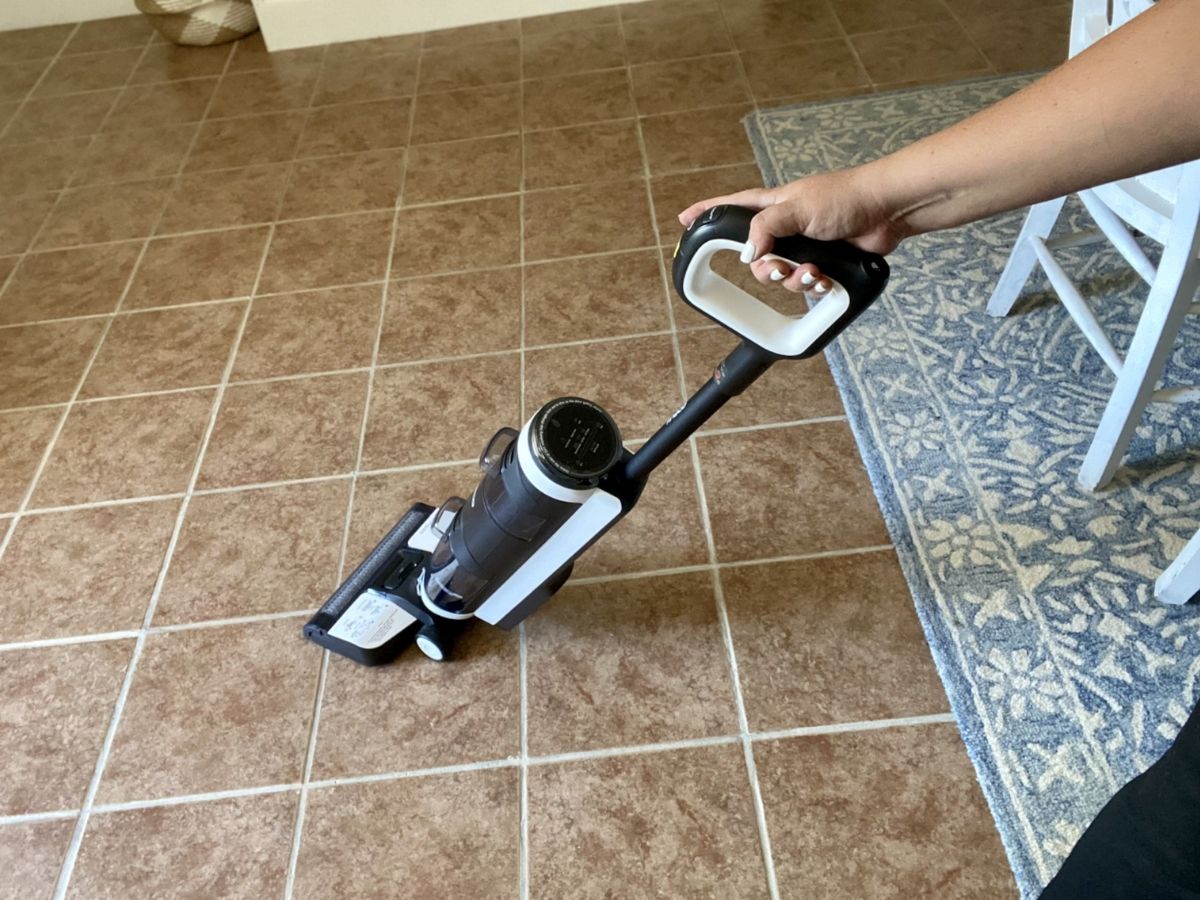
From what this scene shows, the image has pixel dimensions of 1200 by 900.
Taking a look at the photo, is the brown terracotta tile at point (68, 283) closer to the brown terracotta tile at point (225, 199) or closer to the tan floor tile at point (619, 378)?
the brown terracotta tile at point (225, 199)

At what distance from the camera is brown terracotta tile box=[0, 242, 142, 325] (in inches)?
79.7

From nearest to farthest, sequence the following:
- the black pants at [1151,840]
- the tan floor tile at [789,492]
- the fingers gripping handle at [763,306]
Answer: the black pants at [1151,840] → the fingers gripping handle at [763,306] → the tan floor tile at [789,492]

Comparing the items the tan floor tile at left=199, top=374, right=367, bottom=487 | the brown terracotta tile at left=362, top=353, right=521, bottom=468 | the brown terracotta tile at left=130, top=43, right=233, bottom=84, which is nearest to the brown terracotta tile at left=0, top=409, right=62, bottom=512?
the tan floor tile at left=199, top=374, right=367, bottom=487

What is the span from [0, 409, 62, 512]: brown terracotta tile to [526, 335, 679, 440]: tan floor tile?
82 cm

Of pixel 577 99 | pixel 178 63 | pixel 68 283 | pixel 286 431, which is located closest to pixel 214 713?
pixel 286 431

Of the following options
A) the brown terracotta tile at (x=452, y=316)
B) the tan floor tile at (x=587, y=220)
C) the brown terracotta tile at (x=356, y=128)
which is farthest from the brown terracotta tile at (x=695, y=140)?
the brown terracotta tile at (x=356, y=128)

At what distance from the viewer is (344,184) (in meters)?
2.27

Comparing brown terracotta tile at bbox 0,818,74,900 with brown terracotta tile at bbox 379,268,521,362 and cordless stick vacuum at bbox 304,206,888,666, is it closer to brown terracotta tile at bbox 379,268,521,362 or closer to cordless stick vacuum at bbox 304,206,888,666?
cordless stick vacuum at bbox 304,206,888,666

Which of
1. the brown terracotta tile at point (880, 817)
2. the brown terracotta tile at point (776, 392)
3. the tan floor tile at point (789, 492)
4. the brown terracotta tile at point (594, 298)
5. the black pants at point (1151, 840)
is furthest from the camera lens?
the brown terracotta tile at point (594, 298)

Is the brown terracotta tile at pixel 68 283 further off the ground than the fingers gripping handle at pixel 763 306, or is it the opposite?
the fingers gripping handle at pixel 763 306

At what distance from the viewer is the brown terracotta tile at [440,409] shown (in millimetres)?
1632

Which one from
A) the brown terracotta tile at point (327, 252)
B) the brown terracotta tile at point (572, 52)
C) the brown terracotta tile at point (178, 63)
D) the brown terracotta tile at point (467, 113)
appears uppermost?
the brown terracotta tile at point (327, 252)

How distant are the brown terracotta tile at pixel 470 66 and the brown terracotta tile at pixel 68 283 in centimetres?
87

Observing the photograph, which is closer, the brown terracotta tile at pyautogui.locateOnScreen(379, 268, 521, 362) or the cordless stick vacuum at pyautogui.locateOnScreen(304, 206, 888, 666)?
the cordless stick vacuum at pyautogui.locateOnScreen(304, 206, 888, 666)
